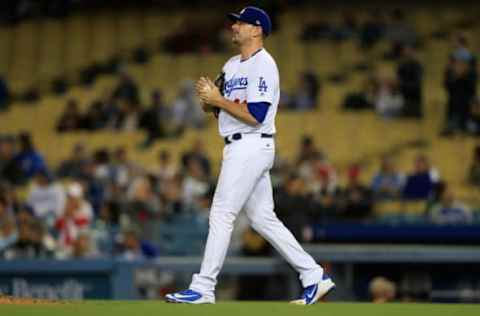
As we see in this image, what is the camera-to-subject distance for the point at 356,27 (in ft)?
74.1

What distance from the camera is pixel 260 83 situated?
29.3ft

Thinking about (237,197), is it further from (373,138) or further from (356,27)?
(356,27)

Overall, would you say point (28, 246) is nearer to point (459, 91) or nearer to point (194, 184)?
point (194, 184)

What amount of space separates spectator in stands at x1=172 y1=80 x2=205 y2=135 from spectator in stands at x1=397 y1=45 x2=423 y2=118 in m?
2.78

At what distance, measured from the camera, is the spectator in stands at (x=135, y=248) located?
14.7 m

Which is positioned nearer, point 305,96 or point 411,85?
point 411,85

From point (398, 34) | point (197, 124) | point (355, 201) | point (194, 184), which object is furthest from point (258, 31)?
point (398, 34)

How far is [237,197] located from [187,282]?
4998 millimetres

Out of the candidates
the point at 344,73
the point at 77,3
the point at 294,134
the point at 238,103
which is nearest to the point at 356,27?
the point at 344,73

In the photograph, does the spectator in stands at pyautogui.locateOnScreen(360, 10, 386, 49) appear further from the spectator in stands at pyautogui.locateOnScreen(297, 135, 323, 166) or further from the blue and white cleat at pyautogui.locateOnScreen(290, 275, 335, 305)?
the blue and white cleat at pyautogui.locateOnScreen(290, 275, 335, 305)

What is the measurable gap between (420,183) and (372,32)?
590cm

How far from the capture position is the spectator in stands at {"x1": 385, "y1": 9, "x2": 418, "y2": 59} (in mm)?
21516

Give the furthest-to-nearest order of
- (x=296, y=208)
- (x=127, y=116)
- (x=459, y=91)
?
(x=127, y=116) < (x=459, y=91) < (x=296, y=208)

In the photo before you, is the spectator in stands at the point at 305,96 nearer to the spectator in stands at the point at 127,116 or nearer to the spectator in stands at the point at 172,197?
the spectator in stands at the point at 127,116
